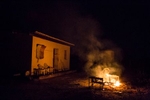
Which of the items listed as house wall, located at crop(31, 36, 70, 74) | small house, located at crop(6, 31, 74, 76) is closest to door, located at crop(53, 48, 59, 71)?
house wall, located at crop(31, 36, 70, 74)

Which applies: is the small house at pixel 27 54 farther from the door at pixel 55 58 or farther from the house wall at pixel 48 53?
the door at pixel 55 58

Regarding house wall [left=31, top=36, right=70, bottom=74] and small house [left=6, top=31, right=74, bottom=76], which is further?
house wall [left=31, top=36, right=70, bottom=74]

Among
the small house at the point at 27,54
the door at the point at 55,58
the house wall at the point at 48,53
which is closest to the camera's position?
the small house at the point at 27,54

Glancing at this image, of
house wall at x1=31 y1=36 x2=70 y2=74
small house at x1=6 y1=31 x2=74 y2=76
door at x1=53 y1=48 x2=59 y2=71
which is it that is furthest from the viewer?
door at x1=53 y1=48 x2=59 y2=71

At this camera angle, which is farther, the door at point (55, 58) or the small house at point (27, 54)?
the door at point (55, 58)

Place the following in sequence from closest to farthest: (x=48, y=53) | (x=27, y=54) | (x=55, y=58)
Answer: (x=27, y=54) < (x=48, y=53) < (x=55, y=58)

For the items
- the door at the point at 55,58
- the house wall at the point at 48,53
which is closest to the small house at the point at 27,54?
the house wall at the point at 48,53

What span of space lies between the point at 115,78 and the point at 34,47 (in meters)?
5.76

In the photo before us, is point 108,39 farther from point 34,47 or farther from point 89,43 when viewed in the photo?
point 34,47

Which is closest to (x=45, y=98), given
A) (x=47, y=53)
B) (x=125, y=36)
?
(x=47, y=53)

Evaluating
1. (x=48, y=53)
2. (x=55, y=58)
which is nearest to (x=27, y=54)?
(x=48, y=53)

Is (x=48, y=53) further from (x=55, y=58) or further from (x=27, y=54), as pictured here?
(x=27, y=54)

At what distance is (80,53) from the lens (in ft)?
81.1

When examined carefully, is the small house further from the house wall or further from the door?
the door
